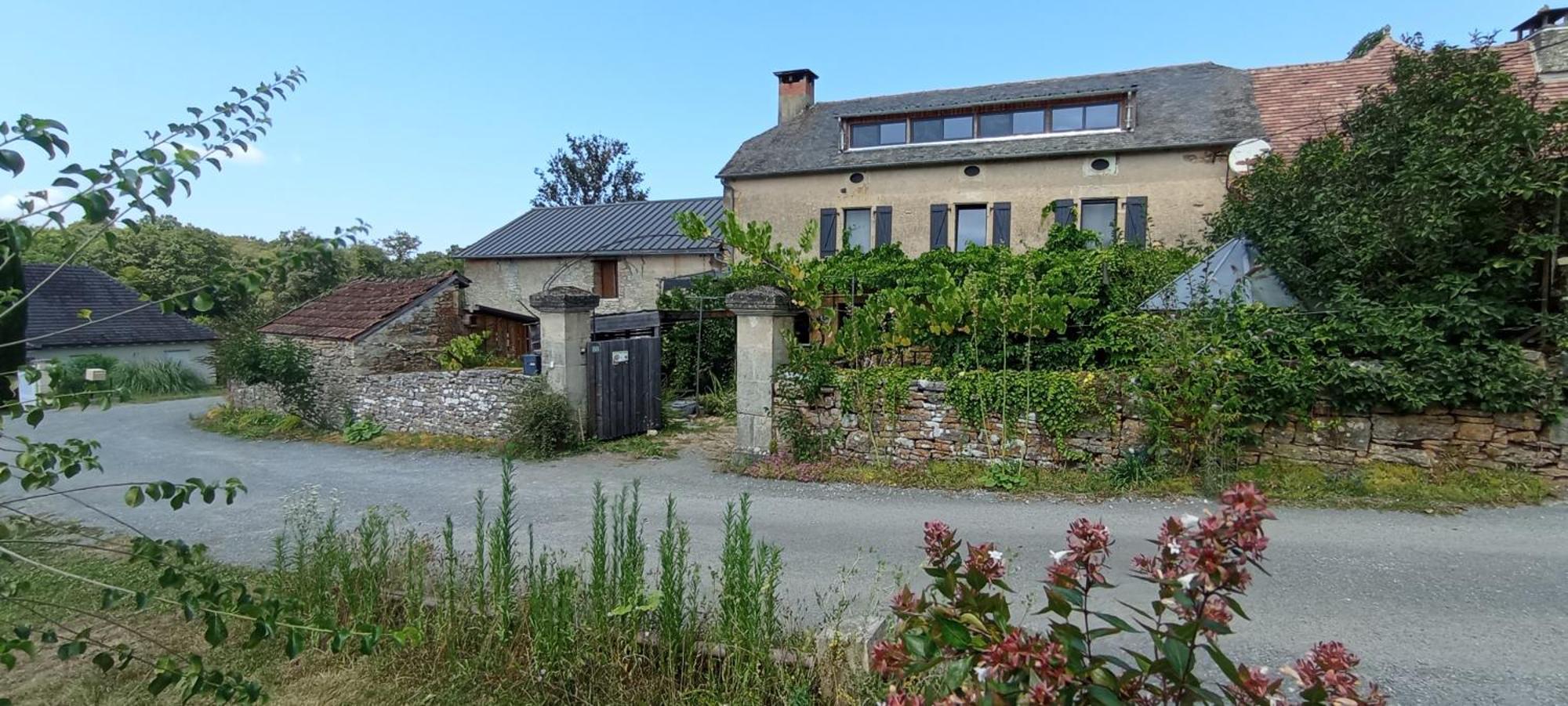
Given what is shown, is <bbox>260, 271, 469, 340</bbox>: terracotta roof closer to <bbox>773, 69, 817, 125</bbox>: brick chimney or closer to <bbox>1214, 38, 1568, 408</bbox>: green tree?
<bbox>773, 69, 817, 125</bbox>: brick chimney

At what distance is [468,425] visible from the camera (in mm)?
11938

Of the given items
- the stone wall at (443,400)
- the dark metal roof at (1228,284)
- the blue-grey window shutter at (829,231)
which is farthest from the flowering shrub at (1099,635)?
the blue-grey window shutter at (829,231)

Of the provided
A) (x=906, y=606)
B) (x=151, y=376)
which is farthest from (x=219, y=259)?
(x=151, y=376)

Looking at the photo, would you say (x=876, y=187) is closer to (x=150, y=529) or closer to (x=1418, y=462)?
(x=1418, y=462)

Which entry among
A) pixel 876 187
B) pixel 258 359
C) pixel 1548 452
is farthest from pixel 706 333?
pixel 1548 452

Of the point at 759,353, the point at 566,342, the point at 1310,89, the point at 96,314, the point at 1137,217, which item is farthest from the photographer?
the point at 96,314

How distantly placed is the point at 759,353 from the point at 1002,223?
9.89 m

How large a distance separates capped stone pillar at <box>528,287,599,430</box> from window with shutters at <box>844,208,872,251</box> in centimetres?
914

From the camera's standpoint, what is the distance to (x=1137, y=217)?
52.6 ft

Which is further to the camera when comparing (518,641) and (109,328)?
(109,328)

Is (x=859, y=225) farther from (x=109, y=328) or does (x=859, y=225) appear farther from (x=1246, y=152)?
(x=109, y=328)

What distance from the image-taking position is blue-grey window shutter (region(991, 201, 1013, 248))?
17.3 m

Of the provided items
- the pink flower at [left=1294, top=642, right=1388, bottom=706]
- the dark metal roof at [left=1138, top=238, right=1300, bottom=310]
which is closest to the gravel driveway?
the dark metal roof at [left=1138, top=238, right=1300, bottom=310]

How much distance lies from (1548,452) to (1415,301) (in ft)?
6.10
